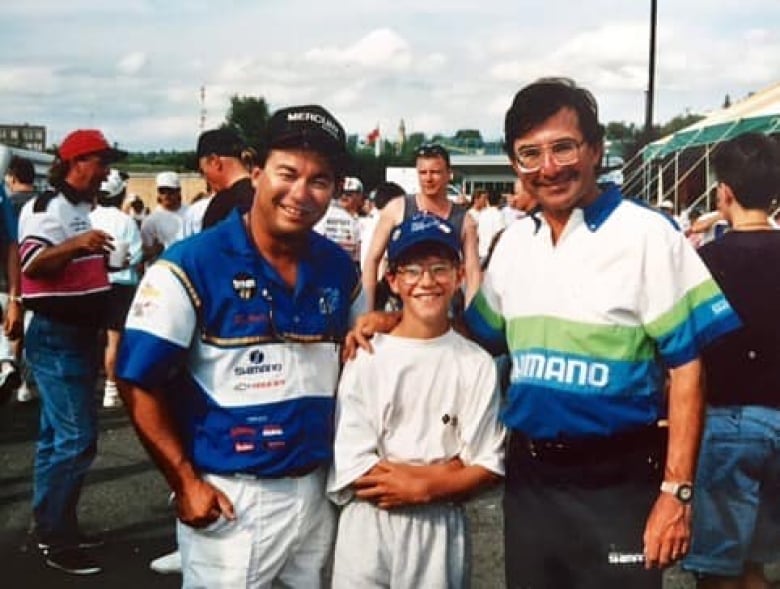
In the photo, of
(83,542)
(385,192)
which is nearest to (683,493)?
(83,542)

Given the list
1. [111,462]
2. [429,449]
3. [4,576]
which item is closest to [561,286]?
[429,449]

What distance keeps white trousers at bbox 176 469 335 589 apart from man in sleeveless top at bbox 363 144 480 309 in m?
2.44

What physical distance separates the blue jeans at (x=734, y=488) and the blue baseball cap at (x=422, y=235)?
1186 mm

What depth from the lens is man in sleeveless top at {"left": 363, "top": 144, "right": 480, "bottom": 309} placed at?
511cm

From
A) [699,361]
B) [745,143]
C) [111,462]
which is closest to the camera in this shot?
[699,361]

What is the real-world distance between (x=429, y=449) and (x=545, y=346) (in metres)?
0.38

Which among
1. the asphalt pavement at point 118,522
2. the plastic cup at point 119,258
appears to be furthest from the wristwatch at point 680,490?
the plastic cup at point 119,258

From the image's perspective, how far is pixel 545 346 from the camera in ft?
7.75

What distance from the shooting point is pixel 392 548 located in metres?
2.45

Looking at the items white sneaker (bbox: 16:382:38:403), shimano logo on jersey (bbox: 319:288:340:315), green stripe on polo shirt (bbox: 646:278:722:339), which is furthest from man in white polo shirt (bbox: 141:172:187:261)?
green stripe on polo shirt (bbox: 646:278:722:339)

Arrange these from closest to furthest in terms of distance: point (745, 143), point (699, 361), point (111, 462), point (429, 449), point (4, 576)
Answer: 1. point (699, 361)
2. point (429, 449)
3. point (745, 143)
4. point (4, 576)
5. point (111, 462)

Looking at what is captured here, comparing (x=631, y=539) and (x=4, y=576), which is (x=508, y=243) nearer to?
(x=631, y=539)

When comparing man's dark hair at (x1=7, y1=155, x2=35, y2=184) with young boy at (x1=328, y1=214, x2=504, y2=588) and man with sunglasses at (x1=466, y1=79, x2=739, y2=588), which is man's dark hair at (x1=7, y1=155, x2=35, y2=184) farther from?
man with sunglasses at (x1=466, y1=79, x2=739, y2=588)

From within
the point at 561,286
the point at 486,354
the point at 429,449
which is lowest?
the point at 429,449
